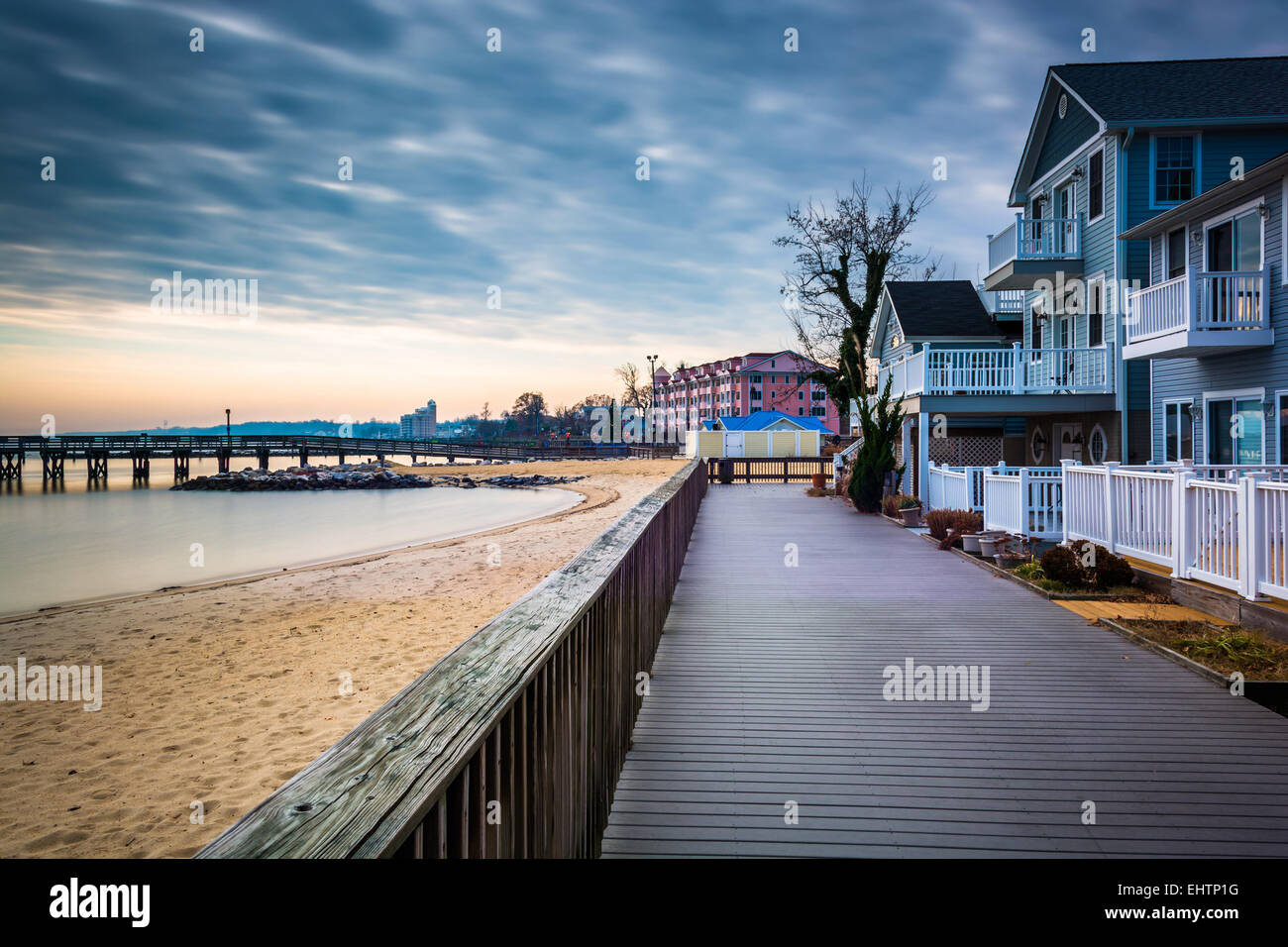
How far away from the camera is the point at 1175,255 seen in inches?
607

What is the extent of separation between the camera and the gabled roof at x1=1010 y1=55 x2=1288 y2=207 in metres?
16.6

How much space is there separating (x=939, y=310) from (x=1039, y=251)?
7.25 meters

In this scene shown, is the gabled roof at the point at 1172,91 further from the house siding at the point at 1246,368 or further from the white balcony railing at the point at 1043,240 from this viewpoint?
the white balcony railing at the point at 1043,240

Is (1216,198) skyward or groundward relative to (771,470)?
skyward

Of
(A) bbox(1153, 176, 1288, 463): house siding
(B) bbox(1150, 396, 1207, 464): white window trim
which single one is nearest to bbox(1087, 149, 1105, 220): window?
(A) bbox(1153, 176, 1288, 463): house siding

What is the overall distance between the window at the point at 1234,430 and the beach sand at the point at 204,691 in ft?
44.1

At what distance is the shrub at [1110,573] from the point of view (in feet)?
28.1

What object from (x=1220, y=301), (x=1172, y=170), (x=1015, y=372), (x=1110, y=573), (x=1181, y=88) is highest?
(x=1181, y=88)

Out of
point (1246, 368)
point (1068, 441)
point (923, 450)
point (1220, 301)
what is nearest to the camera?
point (1220, 301)

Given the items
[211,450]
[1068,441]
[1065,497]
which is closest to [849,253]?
[1068,441]

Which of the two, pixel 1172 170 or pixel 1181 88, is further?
pixel 1181 88

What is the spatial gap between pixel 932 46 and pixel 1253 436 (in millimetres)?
15479

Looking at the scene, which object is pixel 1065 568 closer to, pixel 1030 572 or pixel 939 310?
pixel 1030 572

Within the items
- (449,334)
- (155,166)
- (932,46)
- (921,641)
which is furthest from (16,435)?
(921,641)
